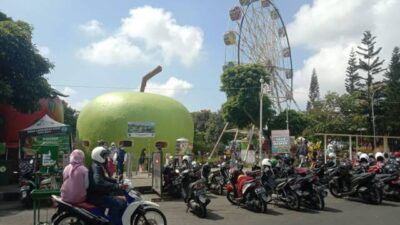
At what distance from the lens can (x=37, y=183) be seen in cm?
1238

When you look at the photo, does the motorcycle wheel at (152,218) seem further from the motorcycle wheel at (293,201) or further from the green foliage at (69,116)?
the green foliage at (69,116)

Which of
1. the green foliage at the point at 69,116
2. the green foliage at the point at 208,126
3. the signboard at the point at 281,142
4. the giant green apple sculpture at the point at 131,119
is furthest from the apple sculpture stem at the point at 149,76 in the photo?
the green foliage at the point at 208,126

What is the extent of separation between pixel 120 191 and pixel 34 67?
12797 mm

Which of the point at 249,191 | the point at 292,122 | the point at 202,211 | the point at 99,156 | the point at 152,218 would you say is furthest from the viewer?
the point at 292,122

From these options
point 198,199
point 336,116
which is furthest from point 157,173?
point 336,116

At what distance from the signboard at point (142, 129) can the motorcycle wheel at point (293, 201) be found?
18.2m

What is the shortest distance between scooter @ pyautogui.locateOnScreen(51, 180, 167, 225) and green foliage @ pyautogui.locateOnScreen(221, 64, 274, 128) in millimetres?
30388

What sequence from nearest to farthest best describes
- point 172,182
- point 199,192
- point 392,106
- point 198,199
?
point 198,199 < point 199,192 < point 172,182 < point 392,106

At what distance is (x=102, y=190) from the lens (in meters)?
7.93

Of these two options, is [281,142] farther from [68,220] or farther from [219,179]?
[68,220]

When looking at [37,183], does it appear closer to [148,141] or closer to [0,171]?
[0,171]

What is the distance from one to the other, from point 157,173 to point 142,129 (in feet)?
50.1

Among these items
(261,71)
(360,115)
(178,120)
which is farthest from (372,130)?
(178,120)

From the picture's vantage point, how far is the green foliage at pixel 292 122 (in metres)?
41.7
